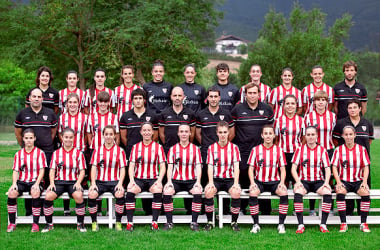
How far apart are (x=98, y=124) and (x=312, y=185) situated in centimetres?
308

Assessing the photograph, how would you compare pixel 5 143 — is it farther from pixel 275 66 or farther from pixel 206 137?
pixel 275 66

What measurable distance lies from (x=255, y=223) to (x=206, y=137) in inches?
53.9

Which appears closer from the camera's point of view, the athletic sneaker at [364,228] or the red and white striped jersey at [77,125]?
the athletic sneaker at [364,228]

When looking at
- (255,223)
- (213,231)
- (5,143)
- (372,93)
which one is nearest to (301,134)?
(255,223)

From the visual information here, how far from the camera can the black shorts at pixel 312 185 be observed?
6.11 metres

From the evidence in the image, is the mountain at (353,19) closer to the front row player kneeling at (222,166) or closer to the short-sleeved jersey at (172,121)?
the short-sleeved jersey at (172,121)

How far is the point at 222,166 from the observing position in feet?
20.4

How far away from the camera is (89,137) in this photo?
6676 millimetres

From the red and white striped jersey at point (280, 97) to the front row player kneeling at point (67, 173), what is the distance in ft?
9.80

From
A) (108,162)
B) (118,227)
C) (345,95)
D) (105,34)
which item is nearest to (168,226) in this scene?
(118,227)

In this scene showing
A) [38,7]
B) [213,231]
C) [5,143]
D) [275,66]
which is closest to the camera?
[213,231]

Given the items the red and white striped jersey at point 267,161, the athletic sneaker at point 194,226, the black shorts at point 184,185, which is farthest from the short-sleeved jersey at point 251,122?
the athletic sneaker at point 194,226

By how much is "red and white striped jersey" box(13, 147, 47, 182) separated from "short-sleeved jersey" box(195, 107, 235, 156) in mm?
2191

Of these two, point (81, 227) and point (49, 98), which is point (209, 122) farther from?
point (49, 98)
